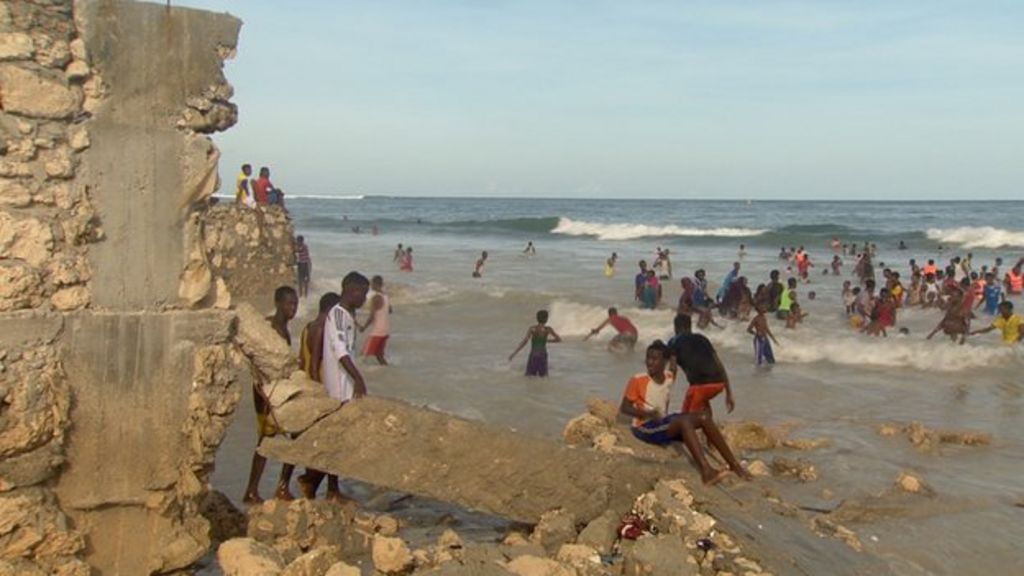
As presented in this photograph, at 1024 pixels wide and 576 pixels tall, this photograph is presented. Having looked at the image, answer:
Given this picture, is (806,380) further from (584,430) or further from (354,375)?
(354,375)

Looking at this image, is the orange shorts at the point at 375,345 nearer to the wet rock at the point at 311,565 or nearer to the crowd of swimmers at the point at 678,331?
the crowd of swimmers at the point at 678,331

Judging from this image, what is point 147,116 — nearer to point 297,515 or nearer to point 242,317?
point 242,317

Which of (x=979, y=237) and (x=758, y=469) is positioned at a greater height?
(x=979, y=237)

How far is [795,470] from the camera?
8.79m

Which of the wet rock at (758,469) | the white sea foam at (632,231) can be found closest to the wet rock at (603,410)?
the wet rock at (758,469)

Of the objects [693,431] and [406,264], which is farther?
[406,264]

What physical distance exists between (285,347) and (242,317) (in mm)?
306

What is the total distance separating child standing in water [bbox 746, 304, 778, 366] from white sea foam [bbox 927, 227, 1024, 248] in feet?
126

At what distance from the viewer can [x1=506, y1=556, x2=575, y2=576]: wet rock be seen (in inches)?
180

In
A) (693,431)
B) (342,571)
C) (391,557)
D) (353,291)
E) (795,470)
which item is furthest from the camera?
(795,470)

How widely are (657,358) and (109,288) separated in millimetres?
4088

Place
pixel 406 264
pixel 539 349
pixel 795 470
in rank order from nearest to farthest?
pixel 795 470 < pixel 539 349 < pixel 406 264

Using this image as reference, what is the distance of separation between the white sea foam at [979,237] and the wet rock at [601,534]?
49.3 meters

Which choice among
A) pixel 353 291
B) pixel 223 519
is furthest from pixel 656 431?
pixel 223 519
